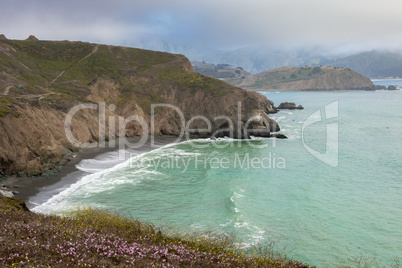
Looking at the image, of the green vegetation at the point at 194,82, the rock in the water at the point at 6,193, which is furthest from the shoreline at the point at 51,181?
the green vegetation at the point at 194,82

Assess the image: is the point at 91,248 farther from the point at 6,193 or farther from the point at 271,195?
the point at 271,195

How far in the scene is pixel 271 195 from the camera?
34750mm

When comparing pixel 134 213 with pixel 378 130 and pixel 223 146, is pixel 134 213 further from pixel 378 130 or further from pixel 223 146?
pixel 378 130

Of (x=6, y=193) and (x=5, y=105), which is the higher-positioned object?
(x=5, y=105)

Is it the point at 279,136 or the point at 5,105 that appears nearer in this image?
the point at 5,105

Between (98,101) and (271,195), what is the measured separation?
50380 mm

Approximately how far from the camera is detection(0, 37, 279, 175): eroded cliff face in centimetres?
4244

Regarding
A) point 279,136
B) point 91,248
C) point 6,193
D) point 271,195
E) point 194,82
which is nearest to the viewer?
point 91,248

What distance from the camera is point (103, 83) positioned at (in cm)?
7794

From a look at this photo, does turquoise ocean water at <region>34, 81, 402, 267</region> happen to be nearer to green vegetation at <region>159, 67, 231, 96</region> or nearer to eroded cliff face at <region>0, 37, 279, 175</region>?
eroded cliff face at <region>0, 37, 279, 175</region>

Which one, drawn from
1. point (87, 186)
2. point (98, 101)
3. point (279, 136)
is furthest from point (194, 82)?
point (87, 186)

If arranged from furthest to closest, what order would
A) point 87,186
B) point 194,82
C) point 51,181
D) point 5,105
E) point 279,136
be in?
1. point 194,82
2. point 279,136
3. point 5,105
4. point 51,181
5. point 87,186

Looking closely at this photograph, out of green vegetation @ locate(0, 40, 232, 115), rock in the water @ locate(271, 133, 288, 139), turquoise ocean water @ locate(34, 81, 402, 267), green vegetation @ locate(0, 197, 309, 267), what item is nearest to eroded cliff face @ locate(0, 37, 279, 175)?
green vegetation @ locate(0, 40, 232, 115)

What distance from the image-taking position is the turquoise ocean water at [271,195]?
2552 cm
